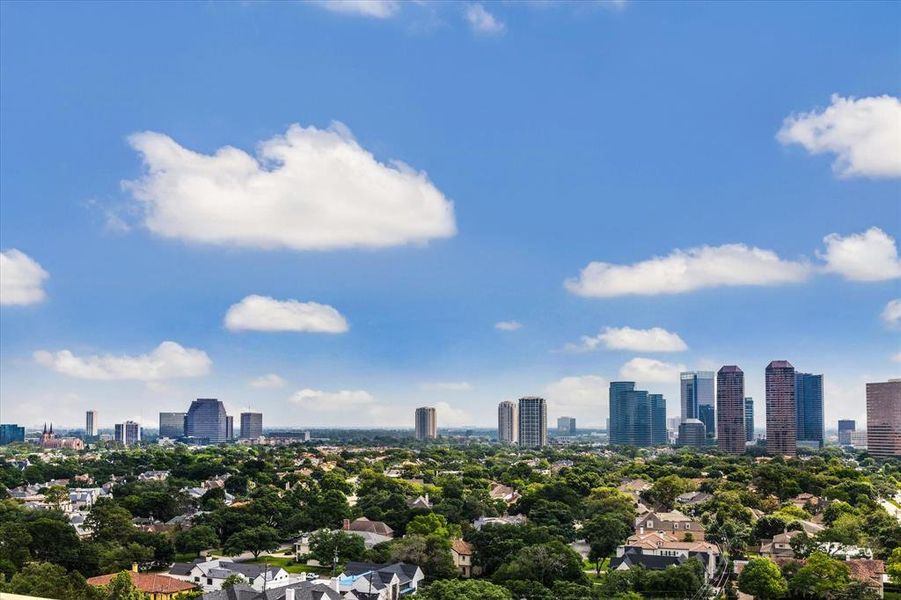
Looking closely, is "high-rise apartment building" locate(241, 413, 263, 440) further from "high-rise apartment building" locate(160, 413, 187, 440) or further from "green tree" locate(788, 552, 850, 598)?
"green tree" locate(788, 552, 850, 598)

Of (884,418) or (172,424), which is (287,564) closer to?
(884,418)

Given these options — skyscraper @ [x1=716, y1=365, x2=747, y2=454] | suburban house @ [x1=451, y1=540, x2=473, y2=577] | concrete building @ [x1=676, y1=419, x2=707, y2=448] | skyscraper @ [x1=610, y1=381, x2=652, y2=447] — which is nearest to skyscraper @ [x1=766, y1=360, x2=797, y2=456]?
skyscraper @ [x1=716, y1=365, x2=747, y2=454]

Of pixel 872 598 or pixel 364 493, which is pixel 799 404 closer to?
pixel 364 493

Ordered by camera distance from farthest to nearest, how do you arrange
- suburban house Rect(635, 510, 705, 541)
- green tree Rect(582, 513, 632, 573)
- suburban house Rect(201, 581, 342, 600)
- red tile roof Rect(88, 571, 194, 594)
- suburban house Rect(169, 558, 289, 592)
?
suburban house Rect(635, 510, 705, 541)
green tree Rect(582, 513, 632, 573)
suburban house Rect(169, 558, 289, 592)
red tile roof Rect(88, 571, 194, 594)
suburban house Rect(201, 581, 342, 600)

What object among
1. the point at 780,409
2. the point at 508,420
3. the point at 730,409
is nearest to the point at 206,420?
the point at 508,420

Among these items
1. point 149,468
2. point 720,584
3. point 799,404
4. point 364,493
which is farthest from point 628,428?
point 720,584
